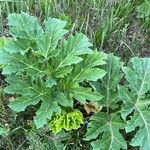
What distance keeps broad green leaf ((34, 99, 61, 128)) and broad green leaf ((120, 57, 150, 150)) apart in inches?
15.1

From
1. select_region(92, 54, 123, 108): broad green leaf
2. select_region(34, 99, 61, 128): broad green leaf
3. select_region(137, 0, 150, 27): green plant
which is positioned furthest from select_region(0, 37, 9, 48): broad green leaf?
select_region(137, 0, 150, 27): green plant

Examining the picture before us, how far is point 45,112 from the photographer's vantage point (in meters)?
2.84

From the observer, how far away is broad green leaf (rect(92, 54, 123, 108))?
9.79 feet

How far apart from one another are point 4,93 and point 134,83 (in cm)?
81

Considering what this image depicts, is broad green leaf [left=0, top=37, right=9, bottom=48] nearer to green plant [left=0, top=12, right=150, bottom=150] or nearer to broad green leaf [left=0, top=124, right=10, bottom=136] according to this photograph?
green plant [left=0, top=12, right=150, bottom=150]

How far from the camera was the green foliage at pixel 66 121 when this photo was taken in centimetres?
290

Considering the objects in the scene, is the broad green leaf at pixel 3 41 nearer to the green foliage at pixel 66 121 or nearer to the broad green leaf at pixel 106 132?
the green foliage at pixel 66 121

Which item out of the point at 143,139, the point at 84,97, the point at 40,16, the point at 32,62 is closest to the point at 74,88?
the point at 84,97

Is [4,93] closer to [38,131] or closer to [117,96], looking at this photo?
[38,131]

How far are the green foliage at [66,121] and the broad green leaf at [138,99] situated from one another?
10.7 inches

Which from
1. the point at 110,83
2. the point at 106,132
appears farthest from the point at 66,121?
the point at 110,83

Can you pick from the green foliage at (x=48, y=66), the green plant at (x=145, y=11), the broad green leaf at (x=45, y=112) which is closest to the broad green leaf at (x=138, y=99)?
the green foliage at (x=48, y=66)

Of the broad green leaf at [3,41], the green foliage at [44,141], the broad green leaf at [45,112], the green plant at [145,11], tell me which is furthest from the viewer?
the green plant at [145,11]

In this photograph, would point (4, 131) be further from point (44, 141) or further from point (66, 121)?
point (66, 121)
